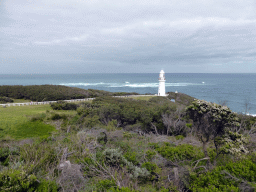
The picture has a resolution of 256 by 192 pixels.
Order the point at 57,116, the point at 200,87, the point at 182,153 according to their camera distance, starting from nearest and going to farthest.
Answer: the point at 182,153, the point at 57,116, the point at 200,87

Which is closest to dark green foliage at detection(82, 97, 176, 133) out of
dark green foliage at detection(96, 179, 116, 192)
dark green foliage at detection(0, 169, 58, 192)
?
dark green foliage at detection(96, 179, 116, 192)

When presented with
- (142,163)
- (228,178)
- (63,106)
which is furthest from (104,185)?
(63,106)

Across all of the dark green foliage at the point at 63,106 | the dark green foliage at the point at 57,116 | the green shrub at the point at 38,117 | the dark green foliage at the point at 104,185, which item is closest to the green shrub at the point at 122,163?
the dark green foliage at the point at 104,185

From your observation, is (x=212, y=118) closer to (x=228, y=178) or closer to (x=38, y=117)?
(x=228, y=178)

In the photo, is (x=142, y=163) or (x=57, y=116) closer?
(x=142, y=163)

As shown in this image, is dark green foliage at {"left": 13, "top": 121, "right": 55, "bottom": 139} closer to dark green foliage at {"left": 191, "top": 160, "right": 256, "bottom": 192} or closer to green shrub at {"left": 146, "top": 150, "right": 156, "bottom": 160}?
green shrub at {"left": 146, "top": 150, "right": 156, "bottom": 160}

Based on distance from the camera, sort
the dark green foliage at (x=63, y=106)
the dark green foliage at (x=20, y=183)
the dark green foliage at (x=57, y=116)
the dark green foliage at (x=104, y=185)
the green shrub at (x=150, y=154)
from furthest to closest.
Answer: the dark green foliage at (x=63, y=106)
the dark green foliage at (x=57, y=116)
the green shrub at (x=150, y=154)
the dark green foliage at (x=104, y=185)
the dark green foliage at (x=20, y=183)

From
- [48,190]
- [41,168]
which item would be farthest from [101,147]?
[48,190]

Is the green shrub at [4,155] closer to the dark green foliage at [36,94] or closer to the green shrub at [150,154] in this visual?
the green shrub at [150,154]

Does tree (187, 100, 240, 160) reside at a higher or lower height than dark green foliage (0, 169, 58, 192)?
higher
